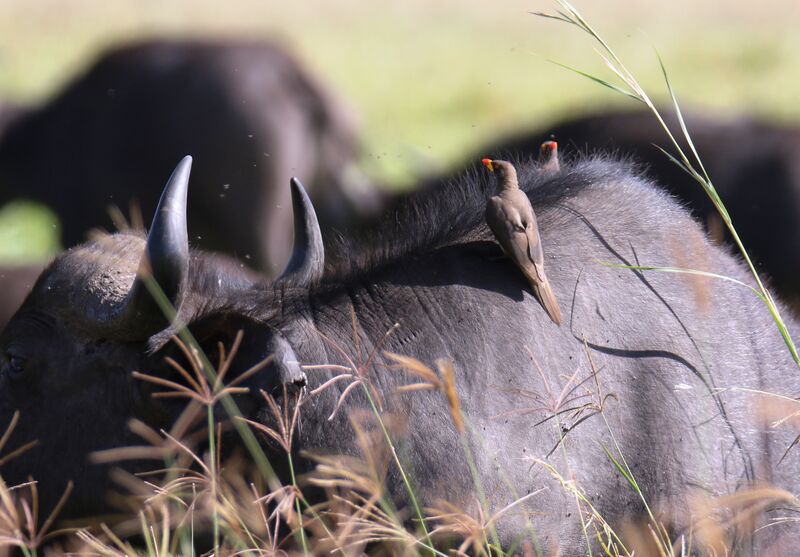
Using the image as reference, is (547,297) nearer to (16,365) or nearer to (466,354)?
(466,354)

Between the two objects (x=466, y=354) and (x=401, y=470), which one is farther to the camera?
(x=466, y=354)

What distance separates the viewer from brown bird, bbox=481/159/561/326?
12.7 feet

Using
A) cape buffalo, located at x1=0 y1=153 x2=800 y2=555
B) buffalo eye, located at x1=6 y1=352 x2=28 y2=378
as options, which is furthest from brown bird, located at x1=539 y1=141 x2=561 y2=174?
Answer: buffalo eye, located at x1=6 y1=352 x2=28 y2=378

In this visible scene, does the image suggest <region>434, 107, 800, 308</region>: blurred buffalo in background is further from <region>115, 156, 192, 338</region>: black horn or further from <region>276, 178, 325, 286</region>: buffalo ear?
<region>115, 156, 192, 338</region>: black horn

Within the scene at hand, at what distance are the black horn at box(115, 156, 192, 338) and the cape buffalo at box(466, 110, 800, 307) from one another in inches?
222

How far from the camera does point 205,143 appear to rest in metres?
12.2

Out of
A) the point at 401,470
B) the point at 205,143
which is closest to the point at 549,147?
the point at 401,470

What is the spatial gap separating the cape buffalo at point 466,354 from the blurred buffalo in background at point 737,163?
4.65 meters

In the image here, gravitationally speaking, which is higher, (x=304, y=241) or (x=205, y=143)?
(x=304, y=241)

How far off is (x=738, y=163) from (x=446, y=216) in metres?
6.57

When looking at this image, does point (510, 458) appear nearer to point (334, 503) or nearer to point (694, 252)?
point (334, 503)

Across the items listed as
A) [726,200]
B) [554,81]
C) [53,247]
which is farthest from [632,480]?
[554,81]

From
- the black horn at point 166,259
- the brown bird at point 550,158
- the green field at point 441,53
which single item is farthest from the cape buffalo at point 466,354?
the green field at point 441,53

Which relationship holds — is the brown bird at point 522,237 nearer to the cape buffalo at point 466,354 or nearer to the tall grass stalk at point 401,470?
the cape buffalo at point 466,354
